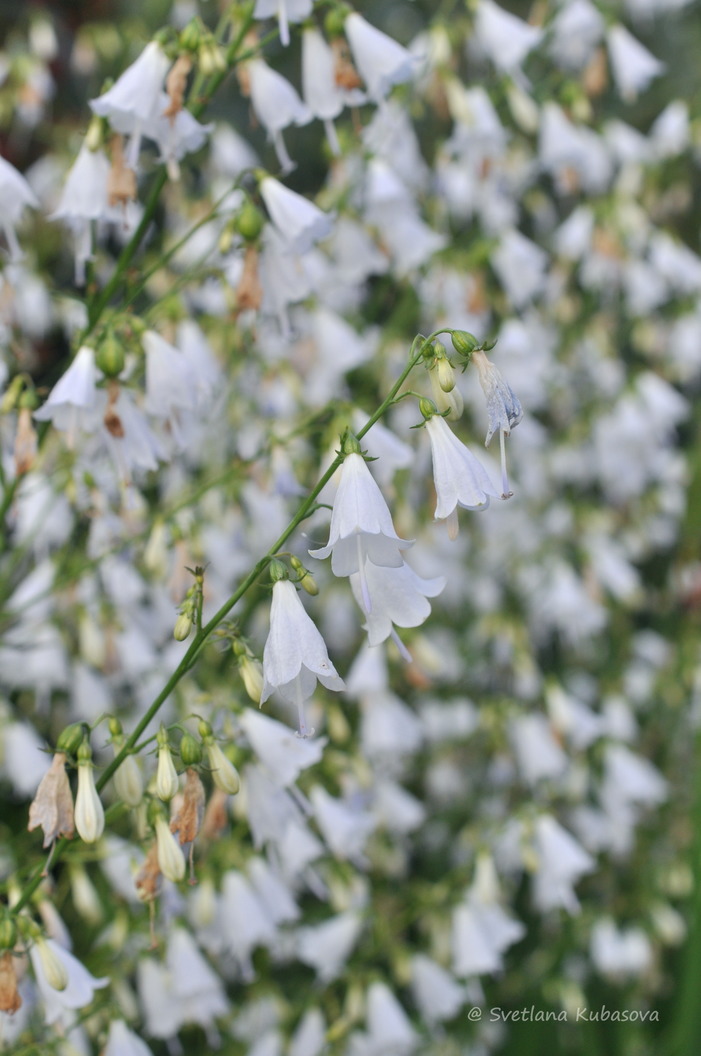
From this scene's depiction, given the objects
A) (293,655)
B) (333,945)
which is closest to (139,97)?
(293,655)

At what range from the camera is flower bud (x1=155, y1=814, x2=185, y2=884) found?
4.38ft

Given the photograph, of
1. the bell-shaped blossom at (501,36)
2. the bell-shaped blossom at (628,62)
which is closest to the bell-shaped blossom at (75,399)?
the bell-shaped blossom at (501,36)

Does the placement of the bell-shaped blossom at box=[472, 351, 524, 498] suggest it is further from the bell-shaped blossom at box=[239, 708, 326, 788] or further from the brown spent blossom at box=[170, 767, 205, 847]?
the bell-shaped blossom at box=[239, 708, 326, 788]

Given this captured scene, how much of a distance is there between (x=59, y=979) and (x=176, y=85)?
1.39m

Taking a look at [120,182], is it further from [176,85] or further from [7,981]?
[7,981]

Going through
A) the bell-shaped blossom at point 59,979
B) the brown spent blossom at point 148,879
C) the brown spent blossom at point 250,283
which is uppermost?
the brown spent blossom at point 250,283

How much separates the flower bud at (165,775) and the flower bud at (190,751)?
0.02 meters

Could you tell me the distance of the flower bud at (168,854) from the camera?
4.38 ft

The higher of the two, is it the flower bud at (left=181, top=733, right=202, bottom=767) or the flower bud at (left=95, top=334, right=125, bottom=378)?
the flower bud at (left=95, top=334, right=125, bottom=378)

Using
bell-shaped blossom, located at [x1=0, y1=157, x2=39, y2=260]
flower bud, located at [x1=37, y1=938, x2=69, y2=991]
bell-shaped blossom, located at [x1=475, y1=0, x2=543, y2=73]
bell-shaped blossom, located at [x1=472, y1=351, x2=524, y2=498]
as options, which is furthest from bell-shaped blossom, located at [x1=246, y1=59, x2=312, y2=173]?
flower bud, located at [x1=37, y1=938, x2=69, y2=991]

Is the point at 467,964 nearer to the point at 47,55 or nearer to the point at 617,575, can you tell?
the point at 617,575

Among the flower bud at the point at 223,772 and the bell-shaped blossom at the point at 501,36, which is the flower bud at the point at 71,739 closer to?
the flower bud at the point at 223,772

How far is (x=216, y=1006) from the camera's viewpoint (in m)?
2.14

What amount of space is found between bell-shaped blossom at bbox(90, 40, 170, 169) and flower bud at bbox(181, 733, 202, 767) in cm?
97
